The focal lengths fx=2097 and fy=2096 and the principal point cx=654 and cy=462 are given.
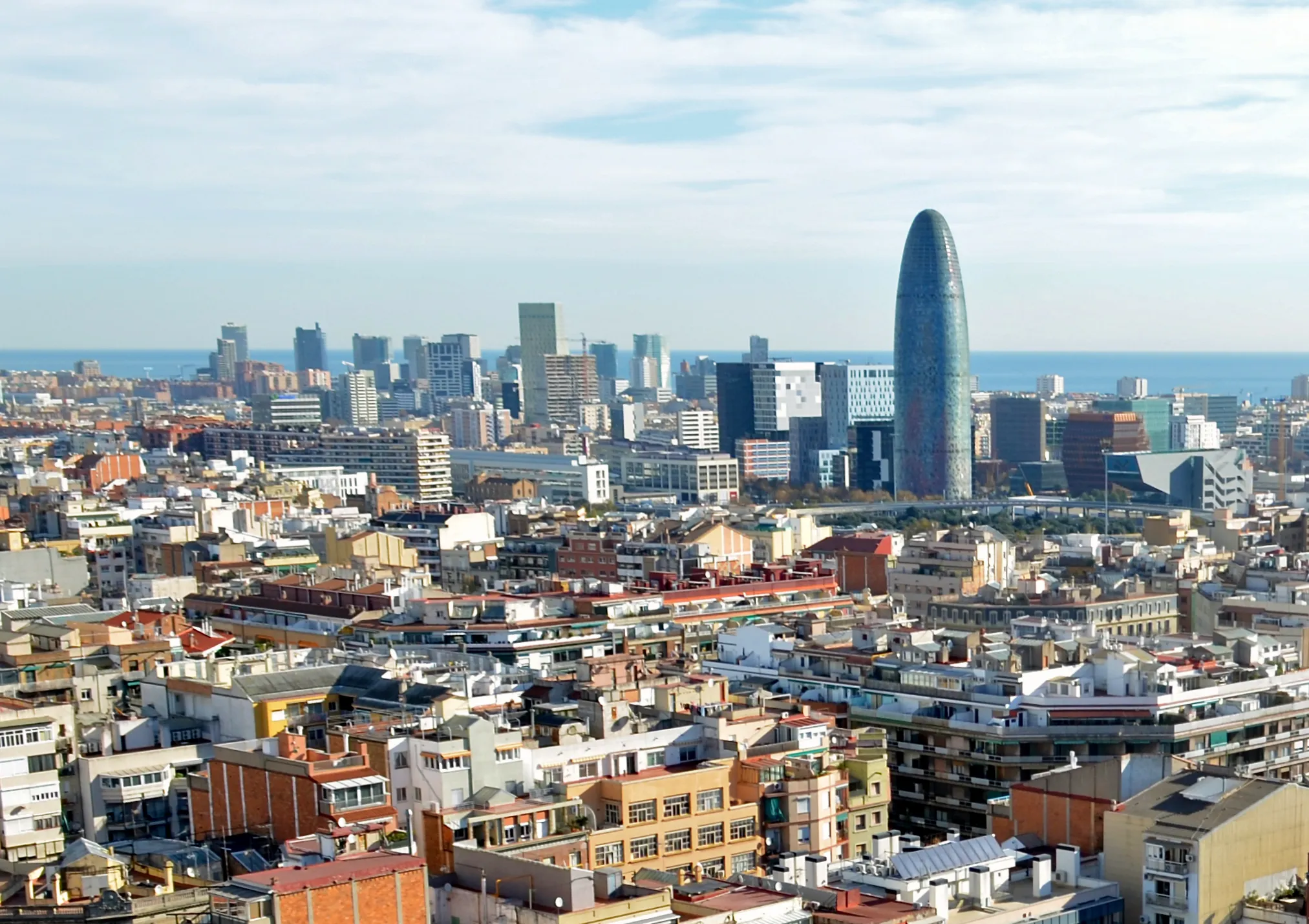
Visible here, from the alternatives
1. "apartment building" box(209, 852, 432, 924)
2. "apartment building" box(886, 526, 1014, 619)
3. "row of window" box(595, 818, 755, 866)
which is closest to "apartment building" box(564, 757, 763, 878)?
"row of window" box(595, 818, 755, 866)

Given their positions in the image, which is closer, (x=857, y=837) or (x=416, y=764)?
(x=416, y=764)

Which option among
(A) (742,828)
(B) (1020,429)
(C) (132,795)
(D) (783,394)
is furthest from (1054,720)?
(D) (783,394)

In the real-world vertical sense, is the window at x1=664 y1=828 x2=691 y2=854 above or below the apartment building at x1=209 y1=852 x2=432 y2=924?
below

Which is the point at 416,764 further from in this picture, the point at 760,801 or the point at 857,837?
the point at 857,837

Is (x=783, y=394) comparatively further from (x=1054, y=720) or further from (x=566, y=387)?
(x=1054, y=720)

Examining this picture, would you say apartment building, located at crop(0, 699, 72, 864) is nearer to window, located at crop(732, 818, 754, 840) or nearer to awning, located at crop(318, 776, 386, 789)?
awning, located at crop(318, 776, 386, 789)

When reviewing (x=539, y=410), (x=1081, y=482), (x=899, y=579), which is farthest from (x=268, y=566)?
(x=539, y=410)
